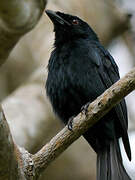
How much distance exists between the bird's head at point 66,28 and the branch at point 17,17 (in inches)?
66.5

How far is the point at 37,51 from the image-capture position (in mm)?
8164

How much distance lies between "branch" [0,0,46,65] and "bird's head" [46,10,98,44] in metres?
1.69

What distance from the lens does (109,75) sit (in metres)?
5.24

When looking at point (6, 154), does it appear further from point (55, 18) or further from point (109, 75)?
point (55, 18)

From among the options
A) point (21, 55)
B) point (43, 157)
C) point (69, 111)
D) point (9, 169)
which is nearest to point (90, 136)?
point (69, 111)

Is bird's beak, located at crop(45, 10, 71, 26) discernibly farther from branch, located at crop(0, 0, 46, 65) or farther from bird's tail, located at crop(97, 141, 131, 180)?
branch, located at crop(0, 0, 46, 65)

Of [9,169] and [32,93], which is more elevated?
[32,93]

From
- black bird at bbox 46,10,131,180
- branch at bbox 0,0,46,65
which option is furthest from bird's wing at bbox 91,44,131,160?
branch at bbox 0,0,46,65

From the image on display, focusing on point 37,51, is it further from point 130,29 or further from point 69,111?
point 69,111

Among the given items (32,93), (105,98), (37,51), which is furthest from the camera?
(37,51)

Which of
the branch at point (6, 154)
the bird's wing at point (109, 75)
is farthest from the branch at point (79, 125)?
the bird's wing at point (109, 75)

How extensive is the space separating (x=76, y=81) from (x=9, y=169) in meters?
1.70

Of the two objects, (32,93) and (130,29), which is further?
(130,29)

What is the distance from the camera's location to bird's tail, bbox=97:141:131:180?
492 centimetres
